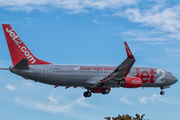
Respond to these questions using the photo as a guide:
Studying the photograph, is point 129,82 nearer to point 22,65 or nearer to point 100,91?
point 100,91

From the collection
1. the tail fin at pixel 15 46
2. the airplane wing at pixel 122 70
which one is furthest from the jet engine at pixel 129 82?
the tail fin at pixel 15 46

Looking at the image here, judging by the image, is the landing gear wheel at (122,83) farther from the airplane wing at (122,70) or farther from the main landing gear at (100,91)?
the main landing gear at (100,91)

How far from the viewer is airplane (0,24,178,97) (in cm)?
3288

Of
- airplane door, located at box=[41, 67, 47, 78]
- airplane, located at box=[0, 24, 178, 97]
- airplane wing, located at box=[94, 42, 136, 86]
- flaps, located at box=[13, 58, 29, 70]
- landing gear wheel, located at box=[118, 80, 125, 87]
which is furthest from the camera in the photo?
landing gear wheel, located at box=[118, 80, 125, 87]

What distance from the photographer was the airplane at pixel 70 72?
32.9 meters

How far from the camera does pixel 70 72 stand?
3562 centimetres

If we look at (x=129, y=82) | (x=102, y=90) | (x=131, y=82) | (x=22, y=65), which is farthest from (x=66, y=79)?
(x=131, y=82)

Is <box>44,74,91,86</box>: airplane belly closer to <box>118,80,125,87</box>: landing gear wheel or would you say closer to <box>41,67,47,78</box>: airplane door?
<box>41,67,47,78</box>: airplane door

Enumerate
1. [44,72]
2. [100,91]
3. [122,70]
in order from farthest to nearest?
1. [100,91]
2. [122,70]
3. [44,72]

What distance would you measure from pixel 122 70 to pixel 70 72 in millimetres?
6844

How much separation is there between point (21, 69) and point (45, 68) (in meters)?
3.13

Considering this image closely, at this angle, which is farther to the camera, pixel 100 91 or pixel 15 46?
pixel 100 91

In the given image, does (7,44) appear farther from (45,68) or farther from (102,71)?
(102,71)

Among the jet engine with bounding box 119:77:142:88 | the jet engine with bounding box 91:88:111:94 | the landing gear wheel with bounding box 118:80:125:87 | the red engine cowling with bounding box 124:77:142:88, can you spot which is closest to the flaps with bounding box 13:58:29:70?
the jet engine with bounding box 91:88:111:94
